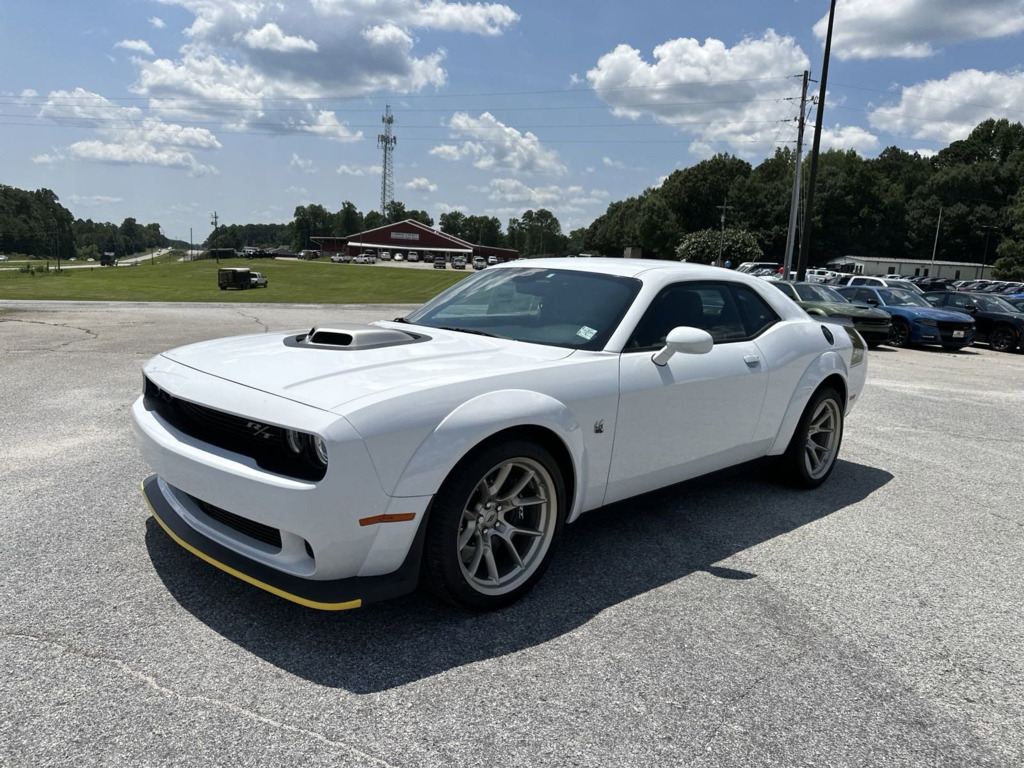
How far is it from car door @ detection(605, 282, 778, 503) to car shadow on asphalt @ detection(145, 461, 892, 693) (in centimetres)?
18

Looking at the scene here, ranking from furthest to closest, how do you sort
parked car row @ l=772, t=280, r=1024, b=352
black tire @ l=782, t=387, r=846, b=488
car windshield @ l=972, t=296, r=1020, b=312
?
car windshield @ l=972, t=296, r=1020, b=312, parked car row @ l=772, t=280, r=1024, b=352, black tire @ l=782, t=387, r=846, b=488

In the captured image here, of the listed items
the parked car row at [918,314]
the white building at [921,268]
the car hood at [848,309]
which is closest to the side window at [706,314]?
the parked car row at [918,314]

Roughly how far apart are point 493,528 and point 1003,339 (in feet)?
64.6

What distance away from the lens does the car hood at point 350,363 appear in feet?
9.04

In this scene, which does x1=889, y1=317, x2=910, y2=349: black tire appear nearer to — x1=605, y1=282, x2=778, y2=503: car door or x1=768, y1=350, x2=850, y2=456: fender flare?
x1=768, y1=350, x2=850, y2=456: fender flare

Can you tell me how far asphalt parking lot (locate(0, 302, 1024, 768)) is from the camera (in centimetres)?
226

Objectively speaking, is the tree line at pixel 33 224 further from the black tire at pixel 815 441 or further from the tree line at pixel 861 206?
the black tire at pixel 815 441

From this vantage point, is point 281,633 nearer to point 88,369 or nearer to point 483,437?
point 483,437

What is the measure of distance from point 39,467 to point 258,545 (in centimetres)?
299

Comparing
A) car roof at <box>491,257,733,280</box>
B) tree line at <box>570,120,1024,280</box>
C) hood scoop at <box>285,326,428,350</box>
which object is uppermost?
tree line at <box>570,120,1024,280</box>


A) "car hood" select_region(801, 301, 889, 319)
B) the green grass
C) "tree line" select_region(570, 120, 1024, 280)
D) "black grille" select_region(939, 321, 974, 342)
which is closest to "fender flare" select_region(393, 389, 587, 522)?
"car hood" select_region(801, 301, 889, 319)

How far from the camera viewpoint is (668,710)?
2.46m

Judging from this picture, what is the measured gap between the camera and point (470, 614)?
10.0ft

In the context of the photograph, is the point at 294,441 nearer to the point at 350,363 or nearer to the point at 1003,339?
the point at 350,363
